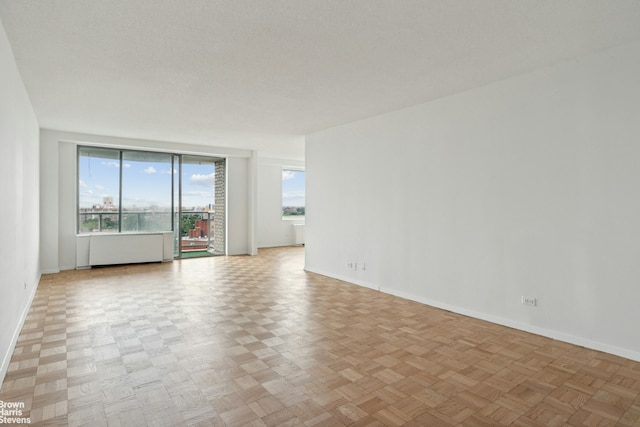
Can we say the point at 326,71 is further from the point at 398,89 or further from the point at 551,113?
the point at 551,113

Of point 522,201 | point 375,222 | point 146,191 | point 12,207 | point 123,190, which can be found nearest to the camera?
point 12,207

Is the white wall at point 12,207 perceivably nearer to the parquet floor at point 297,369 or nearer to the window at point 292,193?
the parquet floor at point 297,369

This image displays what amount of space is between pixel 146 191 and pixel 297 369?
20.5 ft

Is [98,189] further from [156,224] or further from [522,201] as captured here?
[522,201]

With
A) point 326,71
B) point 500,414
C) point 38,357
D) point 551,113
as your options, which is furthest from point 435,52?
point 38,357

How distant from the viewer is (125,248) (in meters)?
7.05

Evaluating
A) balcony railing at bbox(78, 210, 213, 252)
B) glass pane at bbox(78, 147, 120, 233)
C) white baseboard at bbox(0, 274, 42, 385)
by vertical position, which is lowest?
white baseboard at bbox(0, 274, 42, 385)

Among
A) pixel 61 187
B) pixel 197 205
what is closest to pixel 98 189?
pixel 61 187

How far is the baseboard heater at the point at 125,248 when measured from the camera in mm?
6777

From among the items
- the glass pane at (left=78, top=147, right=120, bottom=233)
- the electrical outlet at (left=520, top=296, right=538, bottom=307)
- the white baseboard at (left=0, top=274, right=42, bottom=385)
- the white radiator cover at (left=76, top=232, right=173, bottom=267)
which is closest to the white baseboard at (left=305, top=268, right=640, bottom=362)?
the electrical outlet at (left=520, top=296, right=538, bottom=307)

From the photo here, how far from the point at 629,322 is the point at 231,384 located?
309cm

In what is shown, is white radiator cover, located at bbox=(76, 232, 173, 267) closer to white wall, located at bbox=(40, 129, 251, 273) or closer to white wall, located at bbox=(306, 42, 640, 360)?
white wall, located at bbox=(40, 129, 251, 273)

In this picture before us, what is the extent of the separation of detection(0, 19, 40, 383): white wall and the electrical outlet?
4229 millimetres

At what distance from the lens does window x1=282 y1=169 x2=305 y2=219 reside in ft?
35.1
